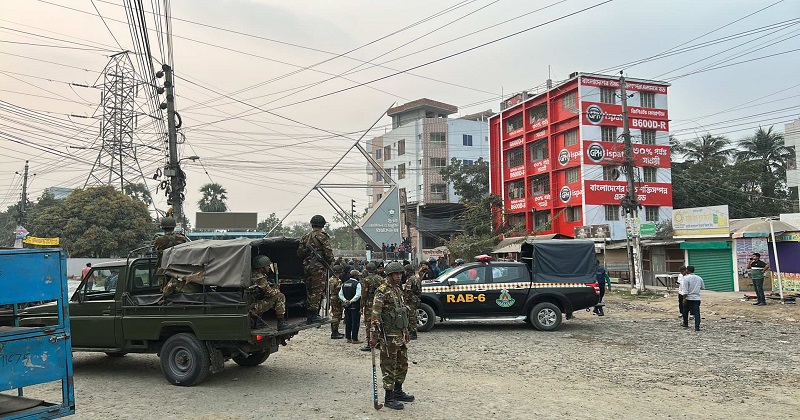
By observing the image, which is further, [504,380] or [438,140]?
[438,140]

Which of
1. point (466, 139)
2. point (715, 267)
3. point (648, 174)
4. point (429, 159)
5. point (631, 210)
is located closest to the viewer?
point (715, 267)

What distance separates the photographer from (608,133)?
40.2 meters

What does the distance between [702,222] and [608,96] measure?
19.0 metres

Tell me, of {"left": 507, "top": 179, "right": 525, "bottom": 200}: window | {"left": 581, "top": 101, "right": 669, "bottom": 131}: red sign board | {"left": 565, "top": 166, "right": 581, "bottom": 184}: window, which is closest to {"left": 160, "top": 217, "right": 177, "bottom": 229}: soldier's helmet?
{"left": 565, "top": 166, "right": 581, "bottom": 184}: window

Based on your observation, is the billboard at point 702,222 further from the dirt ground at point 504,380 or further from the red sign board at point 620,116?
the red sign board at point 620,116

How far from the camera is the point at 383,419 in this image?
6.11m

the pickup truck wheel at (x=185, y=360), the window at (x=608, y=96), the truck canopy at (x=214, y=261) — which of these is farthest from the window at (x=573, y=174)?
the pickup truck wheel at (x=185, y=360)

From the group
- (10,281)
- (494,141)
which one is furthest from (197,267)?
(494,141)

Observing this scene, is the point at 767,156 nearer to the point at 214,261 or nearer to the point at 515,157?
the point at 515,157

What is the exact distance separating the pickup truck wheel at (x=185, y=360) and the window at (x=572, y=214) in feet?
118

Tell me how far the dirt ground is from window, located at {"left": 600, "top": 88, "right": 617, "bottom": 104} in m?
30.2

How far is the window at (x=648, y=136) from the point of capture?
135 feet

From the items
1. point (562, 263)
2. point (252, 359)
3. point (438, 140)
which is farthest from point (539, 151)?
point (252, 359)

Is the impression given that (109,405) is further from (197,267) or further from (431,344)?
(431,344)
